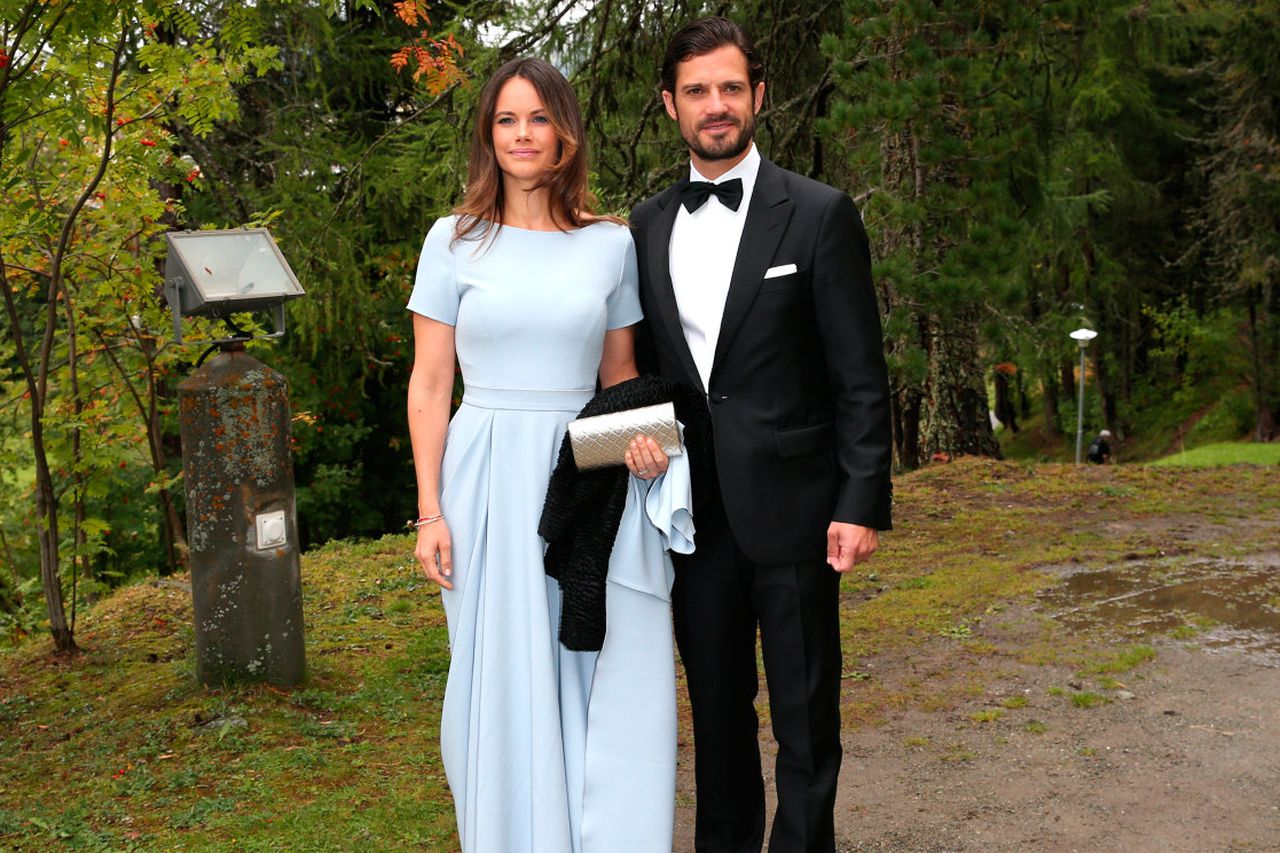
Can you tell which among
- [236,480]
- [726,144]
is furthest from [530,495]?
[236,480]

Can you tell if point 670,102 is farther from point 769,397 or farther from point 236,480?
point 236,480

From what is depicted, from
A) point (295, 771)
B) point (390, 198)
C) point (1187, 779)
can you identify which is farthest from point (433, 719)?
point (390, 198)

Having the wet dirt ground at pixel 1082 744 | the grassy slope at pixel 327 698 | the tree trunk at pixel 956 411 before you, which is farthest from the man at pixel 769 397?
the tree trunk at pixel 956 411

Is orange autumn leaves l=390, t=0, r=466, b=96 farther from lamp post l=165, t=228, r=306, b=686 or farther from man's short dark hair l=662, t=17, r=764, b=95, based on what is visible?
man's short dark hair l=662, t=17, r=764, b=95

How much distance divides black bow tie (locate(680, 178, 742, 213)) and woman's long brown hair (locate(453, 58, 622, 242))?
25 cm

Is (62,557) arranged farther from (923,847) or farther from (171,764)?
(923,847)

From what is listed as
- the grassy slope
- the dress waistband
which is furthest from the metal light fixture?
the dress waistband

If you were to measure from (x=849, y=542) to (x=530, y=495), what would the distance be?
79cm

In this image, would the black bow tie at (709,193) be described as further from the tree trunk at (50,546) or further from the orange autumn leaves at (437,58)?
the orange autumn leaves at (437,58)

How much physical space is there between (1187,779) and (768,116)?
233 inches

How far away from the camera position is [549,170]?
301 centimetres

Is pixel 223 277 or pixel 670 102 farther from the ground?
pixel 670 102

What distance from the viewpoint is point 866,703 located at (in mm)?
4992

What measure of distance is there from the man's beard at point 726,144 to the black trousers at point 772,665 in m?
0.88
